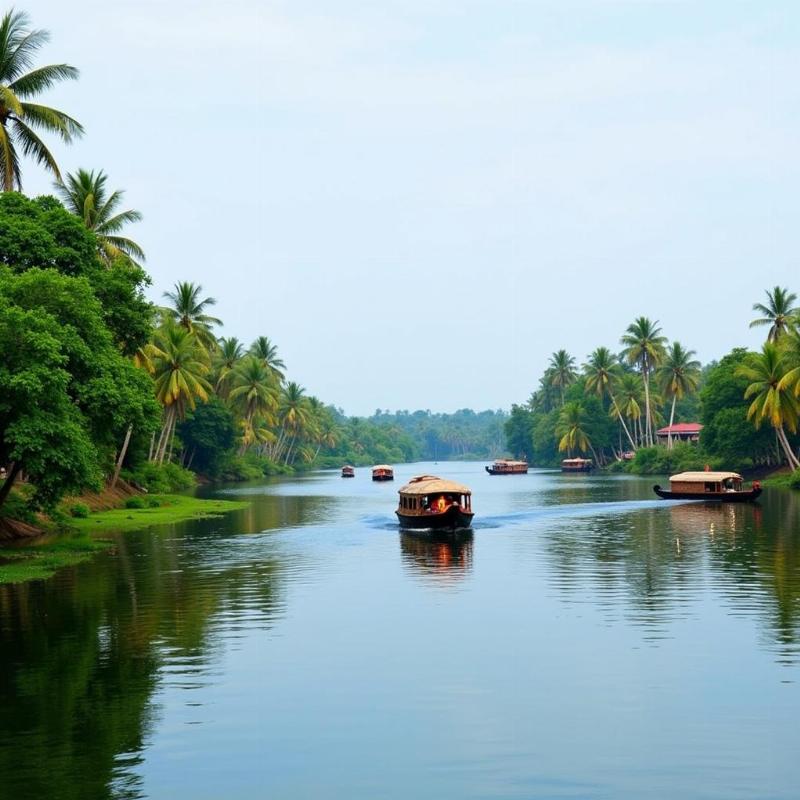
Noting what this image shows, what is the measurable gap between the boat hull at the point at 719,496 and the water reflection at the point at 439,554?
89.7ft

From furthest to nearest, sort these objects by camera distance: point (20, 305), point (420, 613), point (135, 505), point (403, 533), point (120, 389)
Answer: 1. point (135, 505)
2. point (403, 533)
3. point (120, 389)
4. point (20, 305)
5. point (420, 613)

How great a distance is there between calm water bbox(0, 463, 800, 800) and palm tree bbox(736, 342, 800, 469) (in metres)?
48.1

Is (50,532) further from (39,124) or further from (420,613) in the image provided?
(420,613)

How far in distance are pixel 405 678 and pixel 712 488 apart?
59.9 meters

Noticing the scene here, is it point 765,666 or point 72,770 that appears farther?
point 765,666

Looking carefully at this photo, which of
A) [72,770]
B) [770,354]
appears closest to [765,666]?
[72,770]

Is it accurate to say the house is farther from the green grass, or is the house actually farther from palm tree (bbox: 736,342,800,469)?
the green grass

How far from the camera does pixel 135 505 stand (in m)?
66.7

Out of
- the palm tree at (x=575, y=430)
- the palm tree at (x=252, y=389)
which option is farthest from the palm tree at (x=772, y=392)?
the palm tree at (x=575, y=430)

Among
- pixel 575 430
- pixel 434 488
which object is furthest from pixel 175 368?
pixel 575 430

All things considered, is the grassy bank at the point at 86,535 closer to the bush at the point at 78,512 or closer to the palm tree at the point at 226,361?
the bush at the point at 78,512

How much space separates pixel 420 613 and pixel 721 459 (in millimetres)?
83650

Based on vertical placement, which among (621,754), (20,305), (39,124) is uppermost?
(39,124)

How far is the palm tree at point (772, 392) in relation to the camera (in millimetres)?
85750
